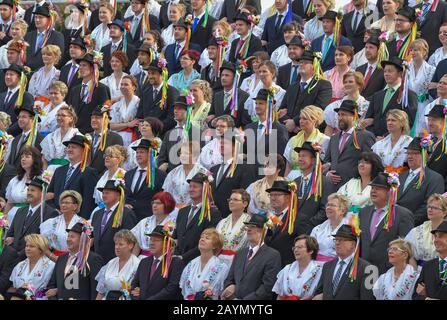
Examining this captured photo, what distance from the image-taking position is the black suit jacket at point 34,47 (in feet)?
72.3

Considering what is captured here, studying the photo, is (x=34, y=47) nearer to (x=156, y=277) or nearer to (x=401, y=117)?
(x=156, y=277)

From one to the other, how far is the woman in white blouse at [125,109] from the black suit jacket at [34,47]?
243 centimetres

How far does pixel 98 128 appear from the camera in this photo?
19.3 meters

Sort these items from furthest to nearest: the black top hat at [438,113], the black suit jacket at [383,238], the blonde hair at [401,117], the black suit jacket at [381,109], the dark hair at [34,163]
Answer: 1. the dark hair at [34,163]
2. the black suit jacket at [381,109]
3. the blonde hair at [401,117]
4. the black top hat at [438,113]
5. the black suit jacket at [383,238]

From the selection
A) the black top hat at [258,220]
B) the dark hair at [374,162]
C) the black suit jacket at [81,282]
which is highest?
the dark hair at [374,162]

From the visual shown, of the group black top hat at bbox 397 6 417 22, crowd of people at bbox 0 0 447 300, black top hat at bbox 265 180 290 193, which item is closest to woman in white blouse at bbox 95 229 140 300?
crowd of people at bbox 0 0 447 300

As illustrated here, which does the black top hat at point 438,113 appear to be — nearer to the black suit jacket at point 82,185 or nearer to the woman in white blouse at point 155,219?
the woman in white blouse at point 155,219

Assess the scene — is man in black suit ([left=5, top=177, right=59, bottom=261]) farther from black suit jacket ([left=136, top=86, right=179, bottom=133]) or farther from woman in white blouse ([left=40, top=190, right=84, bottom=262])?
black suit jacket ([left=136, top=86, right=179, bottom=133])

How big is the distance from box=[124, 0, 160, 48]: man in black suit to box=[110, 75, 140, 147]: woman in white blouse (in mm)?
2140

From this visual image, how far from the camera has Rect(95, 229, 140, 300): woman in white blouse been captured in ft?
56.0

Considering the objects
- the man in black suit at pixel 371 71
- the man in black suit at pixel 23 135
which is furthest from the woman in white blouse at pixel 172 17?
the man in black suit at pixel 371 71

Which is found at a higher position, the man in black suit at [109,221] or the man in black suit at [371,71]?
the man in black suit at [371,71]

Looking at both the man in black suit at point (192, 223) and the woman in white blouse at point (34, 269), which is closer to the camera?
the man in black suit at point (192, 223)

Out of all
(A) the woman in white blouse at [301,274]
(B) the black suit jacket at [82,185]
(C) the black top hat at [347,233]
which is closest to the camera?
(C) the black top hat at [347,233]
